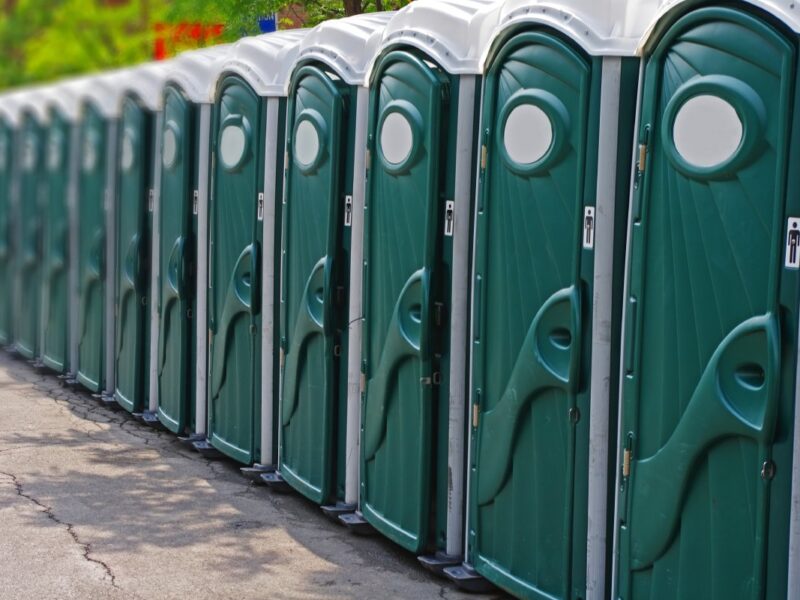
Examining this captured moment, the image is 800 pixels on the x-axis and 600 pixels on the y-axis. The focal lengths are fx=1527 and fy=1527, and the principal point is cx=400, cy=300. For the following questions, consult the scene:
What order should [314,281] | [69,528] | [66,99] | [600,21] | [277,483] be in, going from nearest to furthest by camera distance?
1. [600,21]
2. [69,528]
3. [314,281]
4. [277,483]
5. [66,99]

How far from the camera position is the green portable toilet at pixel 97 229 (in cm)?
1020

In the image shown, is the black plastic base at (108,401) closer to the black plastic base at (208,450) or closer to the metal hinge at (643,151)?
the black plastic base at (208,450)

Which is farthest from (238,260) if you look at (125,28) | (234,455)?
(125,28)

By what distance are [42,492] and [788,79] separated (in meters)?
4.69

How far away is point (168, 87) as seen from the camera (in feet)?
29.2

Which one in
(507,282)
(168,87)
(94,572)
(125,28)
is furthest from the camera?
(125,28)

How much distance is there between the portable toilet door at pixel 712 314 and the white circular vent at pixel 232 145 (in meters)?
3.46

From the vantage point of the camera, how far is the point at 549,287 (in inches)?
206

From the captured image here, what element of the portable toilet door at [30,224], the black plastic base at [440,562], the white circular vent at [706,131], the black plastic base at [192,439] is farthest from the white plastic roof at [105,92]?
the white circular vent at [706,131]

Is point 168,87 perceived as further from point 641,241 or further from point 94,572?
point 641,241

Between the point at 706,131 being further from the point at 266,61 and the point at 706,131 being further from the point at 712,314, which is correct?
the point at 266,61

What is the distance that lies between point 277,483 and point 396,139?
218cm

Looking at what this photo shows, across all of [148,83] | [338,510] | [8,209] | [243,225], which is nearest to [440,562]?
[338,510]

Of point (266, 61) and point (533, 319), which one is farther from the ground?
point (266, 61)
